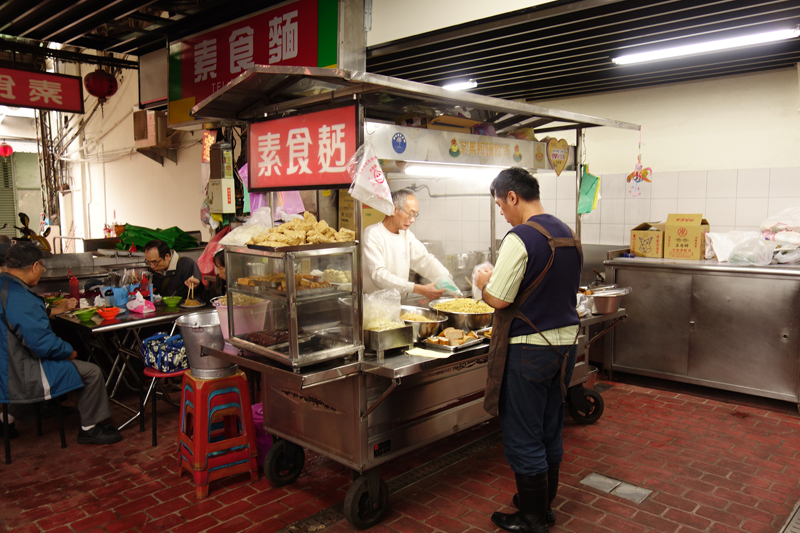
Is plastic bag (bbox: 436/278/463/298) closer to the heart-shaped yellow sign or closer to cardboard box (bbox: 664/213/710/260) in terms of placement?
the heart-shaped yellow sign

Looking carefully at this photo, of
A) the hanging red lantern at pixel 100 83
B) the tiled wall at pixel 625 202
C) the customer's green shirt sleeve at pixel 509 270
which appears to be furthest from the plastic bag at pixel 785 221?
the hanging red lantern at pixel 100 83

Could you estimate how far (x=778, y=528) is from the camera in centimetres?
304

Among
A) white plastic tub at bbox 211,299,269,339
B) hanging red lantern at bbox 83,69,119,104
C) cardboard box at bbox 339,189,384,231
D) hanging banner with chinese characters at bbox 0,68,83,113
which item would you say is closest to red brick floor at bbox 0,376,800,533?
white plastic tub at bbox 211,299,269,339

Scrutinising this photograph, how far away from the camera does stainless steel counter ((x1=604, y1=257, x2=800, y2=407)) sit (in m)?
4.75

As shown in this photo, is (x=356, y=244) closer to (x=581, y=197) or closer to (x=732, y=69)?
(x=581, y=197)

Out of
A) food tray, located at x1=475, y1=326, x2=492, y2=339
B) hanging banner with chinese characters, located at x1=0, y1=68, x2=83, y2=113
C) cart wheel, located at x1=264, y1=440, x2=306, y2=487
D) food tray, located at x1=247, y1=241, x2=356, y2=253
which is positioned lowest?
cart wheel, located at x1=264, y1=440, x2=306, y2=487

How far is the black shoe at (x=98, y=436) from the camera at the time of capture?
4.22 m

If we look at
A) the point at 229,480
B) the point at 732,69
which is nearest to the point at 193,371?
the point at 229,480

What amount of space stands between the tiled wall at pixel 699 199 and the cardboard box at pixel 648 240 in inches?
18.6

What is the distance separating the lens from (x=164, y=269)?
5.72 m

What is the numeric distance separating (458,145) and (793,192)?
396 cm

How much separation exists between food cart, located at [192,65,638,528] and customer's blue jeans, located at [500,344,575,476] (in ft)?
1.45

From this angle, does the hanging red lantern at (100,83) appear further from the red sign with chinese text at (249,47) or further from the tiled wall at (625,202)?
the tiled wall at (625,202)

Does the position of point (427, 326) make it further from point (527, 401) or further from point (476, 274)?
point (527, 401)
